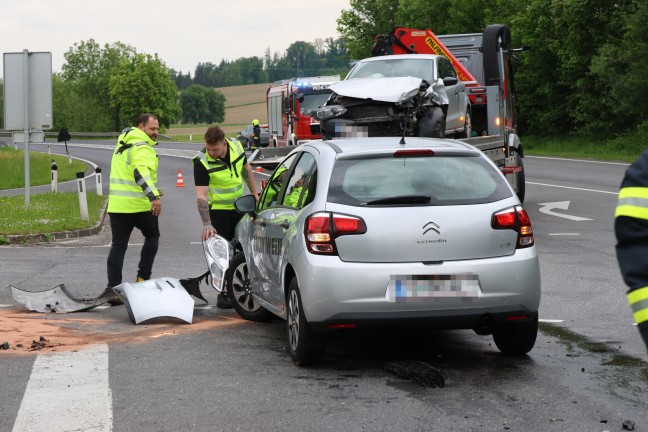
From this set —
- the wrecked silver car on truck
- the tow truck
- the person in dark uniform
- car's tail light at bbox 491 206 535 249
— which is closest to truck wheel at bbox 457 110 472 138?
the tow truck

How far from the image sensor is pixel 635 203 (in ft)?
8.73

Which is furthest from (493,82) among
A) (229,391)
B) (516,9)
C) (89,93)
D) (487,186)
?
(89,93)

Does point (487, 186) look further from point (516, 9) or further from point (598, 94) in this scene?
point (516, 9)

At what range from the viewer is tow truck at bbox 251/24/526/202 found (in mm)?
18859

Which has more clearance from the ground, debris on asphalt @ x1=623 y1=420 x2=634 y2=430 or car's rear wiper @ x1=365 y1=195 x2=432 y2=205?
car's rear wiper @ x1=365 y1=195 x2=432 y2=205

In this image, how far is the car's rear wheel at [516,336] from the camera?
741 centimetres

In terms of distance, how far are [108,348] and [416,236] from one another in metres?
2.51

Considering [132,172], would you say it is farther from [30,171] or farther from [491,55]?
[30,171]

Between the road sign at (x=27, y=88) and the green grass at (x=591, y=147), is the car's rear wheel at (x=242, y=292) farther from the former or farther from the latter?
the green grass at (x=591, y=147)

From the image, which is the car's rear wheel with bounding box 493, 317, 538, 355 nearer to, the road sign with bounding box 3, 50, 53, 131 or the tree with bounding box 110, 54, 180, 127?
the road sign with bounding box 3, 50, 53, 131

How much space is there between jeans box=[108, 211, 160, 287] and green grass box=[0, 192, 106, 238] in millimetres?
7717

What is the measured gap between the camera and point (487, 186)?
23.9ft

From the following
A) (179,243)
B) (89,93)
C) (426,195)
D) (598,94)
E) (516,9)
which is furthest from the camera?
(89,93)

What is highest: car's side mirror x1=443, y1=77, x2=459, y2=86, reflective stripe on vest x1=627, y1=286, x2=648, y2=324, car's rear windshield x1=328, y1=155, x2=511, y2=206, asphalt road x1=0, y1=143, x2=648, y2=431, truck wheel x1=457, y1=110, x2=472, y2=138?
car's side mirror x1=443, y1=77, x2=459, y2=86
